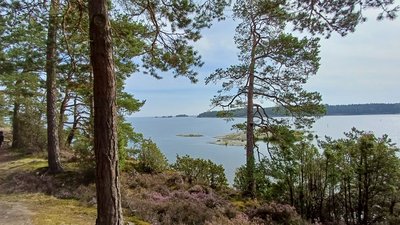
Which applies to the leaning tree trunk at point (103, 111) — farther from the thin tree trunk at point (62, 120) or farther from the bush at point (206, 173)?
the thin tree trunk at point (62, 120)

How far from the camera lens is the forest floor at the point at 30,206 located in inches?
209

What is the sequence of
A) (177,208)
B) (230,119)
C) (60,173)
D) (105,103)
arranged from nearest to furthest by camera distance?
(105,103), (177,208), (60,173), (230,119)

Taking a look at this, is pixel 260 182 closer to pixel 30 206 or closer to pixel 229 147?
pixel 30 206

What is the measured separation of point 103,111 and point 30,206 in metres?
3.81

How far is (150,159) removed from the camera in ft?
37.6

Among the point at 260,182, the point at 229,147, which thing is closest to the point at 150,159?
the point at 260,182

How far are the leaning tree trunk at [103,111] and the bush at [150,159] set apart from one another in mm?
7526

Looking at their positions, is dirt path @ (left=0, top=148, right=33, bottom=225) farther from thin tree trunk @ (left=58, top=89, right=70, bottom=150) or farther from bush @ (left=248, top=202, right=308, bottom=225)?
thin tree trunk @ (left=58, top=89, right=70, bottom=150)

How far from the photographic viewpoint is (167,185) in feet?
32.4

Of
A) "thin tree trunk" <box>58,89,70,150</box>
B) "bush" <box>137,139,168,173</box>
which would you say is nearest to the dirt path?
"bush" <box>137,139,168,173</box>

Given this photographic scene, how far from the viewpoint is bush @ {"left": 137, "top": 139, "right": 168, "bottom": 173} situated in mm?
11383

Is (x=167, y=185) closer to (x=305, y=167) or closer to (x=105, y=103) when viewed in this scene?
(x=305, y=167)

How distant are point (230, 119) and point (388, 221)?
19.0 feet

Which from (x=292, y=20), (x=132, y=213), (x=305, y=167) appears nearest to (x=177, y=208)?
(x=132, y=213)
